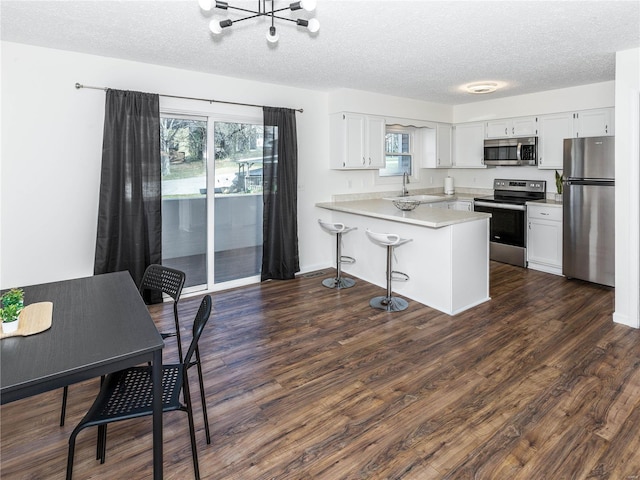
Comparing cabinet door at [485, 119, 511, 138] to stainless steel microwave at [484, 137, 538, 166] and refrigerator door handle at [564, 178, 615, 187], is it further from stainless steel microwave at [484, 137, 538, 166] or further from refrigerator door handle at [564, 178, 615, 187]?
refrigerator door handle at [564, 178, 615, 187]

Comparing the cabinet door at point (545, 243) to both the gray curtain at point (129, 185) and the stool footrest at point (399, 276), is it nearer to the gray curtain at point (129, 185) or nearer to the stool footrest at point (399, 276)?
the stool footrest at point (399, 276)

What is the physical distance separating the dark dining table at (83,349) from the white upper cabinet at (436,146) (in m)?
5.60

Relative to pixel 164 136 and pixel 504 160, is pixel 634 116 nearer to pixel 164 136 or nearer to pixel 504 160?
pixel 504 160

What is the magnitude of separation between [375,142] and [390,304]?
99.6 inches

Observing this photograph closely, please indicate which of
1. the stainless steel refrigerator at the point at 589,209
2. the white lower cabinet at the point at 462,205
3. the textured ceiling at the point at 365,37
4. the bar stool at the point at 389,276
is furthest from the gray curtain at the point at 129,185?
the stainless steel refrigerator at the point at 589,209

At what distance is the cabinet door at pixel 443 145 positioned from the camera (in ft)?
21.4

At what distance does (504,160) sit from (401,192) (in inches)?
63.1

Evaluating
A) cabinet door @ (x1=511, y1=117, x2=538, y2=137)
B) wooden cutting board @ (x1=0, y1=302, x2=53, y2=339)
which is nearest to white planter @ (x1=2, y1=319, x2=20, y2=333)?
wooden cutting board @ (x1=0, y1=302, x2=53, y2=339)

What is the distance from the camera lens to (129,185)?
12.7 ft

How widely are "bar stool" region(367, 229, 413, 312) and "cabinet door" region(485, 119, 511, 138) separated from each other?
3.00m

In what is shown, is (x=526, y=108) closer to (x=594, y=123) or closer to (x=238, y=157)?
(x=594, y=123)

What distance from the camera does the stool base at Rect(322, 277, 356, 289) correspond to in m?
4.88

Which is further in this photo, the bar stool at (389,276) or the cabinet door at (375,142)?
the cabinet door at (375,142)

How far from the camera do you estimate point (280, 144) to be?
4.84 m
